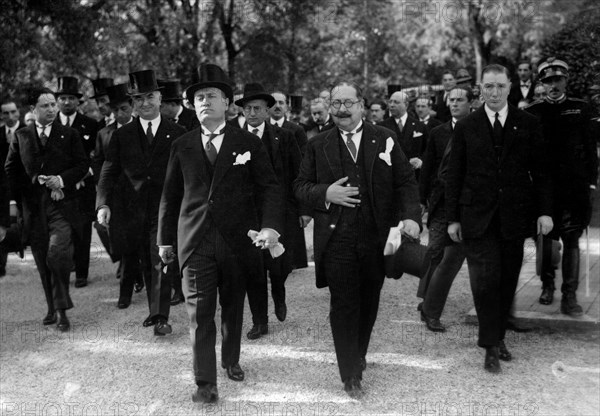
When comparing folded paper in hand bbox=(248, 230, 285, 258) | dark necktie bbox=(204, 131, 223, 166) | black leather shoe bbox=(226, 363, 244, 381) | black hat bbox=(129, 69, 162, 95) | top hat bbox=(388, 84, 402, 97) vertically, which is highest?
top hat bbox=(388, 84, 402, 97)

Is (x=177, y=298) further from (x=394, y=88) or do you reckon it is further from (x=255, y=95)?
(x=394, y=88)

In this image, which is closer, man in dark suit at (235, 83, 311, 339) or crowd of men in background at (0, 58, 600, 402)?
crowd of men in background at (0, 58, 600, 402)

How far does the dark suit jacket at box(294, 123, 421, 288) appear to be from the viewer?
17.4 ft

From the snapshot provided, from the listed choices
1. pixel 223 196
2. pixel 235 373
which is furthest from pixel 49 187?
pixel 235 373

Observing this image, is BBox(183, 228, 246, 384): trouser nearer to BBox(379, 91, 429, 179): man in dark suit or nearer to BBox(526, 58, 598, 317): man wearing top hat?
BBox(526, 58, 598, 317): man wearing top hat

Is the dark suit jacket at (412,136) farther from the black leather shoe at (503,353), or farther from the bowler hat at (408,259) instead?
the bowler hat at (408,259)

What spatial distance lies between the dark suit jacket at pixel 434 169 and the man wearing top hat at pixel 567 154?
805 mm

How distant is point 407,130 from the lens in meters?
10.2

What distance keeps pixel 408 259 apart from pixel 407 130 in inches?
205

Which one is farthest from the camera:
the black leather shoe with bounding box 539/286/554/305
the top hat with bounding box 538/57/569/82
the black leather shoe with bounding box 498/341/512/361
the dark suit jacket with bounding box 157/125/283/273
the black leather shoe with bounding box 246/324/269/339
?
the black leather shoe with bounding box 539/286/554/305

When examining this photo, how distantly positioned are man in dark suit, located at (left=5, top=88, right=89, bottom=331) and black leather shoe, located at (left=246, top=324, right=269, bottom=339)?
1.88 m

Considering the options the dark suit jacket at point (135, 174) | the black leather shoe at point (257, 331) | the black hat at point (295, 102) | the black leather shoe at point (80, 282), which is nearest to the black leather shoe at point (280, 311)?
the black leather shoe at point (257, 331)

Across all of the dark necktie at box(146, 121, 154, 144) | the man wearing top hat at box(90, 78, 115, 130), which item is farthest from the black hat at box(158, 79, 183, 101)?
the dark necktie at box(146, 121, 154, 144)

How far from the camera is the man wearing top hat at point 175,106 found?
9500 mm
